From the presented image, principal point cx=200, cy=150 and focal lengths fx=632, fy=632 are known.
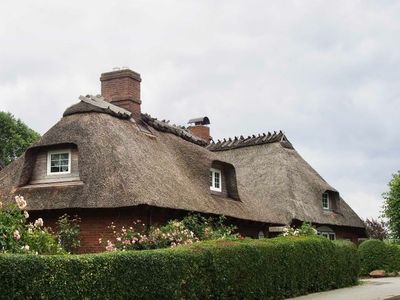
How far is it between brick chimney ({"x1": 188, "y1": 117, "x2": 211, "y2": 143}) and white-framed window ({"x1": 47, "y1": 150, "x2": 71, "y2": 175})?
14.5 meters

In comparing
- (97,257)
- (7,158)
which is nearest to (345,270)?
(97,257)

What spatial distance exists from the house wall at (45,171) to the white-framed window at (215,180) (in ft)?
21.5

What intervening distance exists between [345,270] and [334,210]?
14292 mm

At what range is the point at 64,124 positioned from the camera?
23.2 m

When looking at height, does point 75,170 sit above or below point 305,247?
above

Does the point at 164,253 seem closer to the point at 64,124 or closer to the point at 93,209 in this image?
the point at 93,209

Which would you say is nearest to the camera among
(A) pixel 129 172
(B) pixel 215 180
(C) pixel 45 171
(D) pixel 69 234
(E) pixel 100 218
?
(D) pixel 69 234

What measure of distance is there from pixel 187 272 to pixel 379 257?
21.5m

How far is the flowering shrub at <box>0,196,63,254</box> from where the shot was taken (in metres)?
13.4

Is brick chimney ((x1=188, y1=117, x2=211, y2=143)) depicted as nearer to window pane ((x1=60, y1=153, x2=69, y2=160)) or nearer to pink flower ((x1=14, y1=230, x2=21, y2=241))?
window pane ((x1=60, y1=153, x2=69, y2=160))

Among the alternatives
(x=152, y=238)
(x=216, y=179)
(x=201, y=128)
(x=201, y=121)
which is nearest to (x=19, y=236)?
(x=152, y=238)

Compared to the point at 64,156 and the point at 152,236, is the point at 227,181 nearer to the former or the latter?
the point at 64,156

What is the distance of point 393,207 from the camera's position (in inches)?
1558

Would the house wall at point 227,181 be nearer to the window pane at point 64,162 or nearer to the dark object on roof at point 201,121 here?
the window pane at point 64,162
